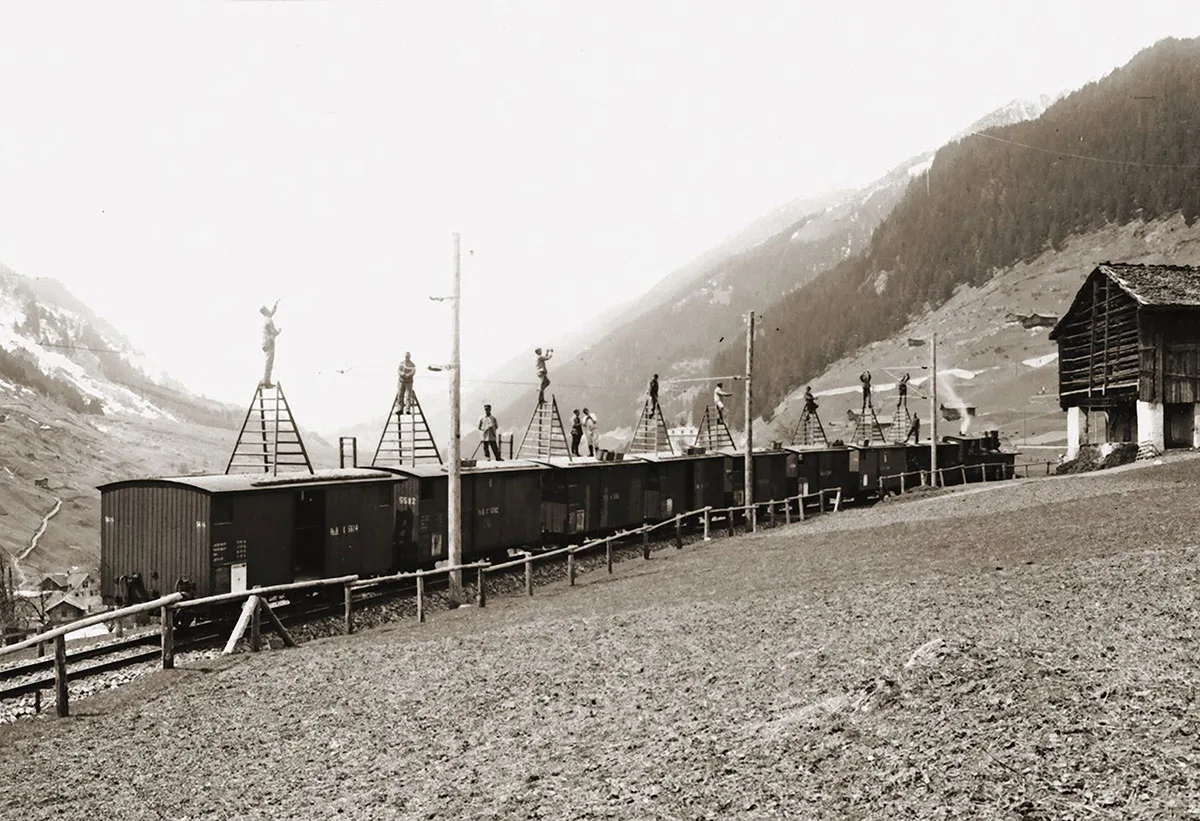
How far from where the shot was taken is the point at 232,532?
18578 mm

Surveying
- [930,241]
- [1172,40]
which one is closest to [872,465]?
[930,241]

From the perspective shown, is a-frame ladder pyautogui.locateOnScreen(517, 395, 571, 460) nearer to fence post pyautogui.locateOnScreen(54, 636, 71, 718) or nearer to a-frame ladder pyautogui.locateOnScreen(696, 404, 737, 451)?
a-frame ladder pyautogui.locateOnScreen(696, 404, 737, 451)

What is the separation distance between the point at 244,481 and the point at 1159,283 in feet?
128

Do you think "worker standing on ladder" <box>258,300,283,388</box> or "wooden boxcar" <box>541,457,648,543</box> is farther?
"wooden boxcar" <box>541,457,648,543</box>

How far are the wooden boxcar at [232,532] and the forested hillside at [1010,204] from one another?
358ft

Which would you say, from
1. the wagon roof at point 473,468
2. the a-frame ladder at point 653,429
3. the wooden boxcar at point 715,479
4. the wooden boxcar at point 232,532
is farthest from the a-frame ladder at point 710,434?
the wooden boxcar at point 232,532

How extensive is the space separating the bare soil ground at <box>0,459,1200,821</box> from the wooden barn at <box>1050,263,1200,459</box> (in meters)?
24.8

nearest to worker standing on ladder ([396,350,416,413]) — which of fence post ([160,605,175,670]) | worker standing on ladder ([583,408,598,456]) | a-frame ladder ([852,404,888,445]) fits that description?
worker standing on ladder ([583,408,598,456])

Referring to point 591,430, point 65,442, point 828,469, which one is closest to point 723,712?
point 591,430

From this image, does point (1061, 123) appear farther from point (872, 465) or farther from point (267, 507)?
point (267, 507)

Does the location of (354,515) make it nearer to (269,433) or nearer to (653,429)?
(269,433)

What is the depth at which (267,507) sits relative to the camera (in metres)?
19.5

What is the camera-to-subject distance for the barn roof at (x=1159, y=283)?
37094 mm

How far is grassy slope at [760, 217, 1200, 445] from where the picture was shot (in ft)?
258
